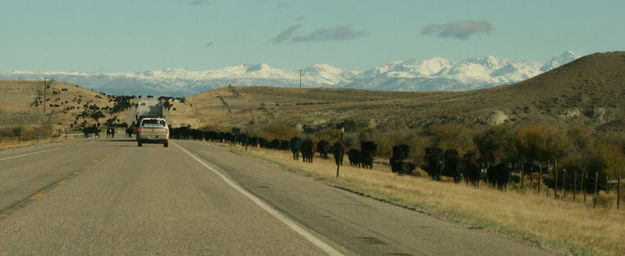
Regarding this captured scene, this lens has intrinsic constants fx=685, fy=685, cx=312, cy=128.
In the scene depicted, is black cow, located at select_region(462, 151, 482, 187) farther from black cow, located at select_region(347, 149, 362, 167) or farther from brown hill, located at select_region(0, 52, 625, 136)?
brown hill, located at select_region(0, 52, 625, 136)

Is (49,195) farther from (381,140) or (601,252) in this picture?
(381,140)

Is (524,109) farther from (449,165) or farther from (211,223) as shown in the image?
(211,223)

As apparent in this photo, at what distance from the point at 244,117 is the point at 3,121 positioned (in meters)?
43.5

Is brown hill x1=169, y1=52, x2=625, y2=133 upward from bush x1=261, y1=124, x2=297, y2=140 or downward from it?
upward

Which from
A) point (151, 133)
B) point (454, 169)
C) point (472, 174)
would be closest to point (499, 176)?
point (472, 174)

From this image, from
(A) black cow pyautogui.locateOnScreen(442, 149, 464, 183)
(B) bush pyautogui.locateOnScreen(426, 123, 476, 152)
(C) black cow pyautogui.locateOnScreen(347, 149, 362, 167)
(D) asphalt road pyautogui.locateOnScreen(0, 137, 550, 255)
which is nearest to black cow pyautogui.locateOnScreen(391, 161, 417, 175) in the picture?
(A) black cow pyautogui.locateOnScreen(442, 149, 464, 183)

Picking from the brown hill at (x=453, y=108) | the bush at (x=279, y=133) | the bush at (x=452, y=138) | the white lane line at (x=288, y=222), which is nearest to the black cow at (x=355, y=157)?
the bush at (x=452, y=138)

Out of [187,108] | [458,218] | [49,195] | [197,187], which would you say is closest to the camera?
[458,218]

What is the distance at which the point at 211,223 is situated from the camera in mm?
10430

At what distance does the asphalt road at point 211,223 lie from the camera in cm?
849

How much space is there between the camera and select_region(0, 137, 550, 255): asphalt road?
8.49m

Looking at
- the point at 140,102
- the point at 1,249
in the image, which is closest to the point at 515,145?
the point at 140,102

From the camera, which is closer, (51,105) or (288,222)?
(288,222)

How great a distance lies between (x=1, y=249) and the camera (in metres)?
8.02
